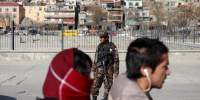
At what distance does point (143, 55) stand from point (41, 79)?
14257mm

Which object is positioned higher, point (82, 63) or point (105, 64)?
point (82, 63)

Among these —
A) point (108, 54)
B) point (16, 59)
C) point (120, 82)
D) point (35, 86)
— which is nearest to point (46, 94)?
point (120, 82)

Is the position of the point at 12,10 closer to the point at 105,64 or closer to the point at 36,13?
the point at 36,13

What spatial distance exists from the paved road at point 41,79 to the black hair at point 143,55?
1004 centimetres

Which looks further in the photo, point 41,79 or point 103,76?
point 41,79

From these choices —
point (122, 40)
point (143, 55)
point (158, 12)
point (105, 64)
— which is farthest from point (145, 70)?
point (158, 12)

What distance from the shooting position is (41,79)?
1698 cm

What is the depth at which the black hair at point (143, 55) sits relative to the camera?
2.88 metres

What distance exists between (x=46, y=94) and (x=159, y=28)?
23317 millimetres

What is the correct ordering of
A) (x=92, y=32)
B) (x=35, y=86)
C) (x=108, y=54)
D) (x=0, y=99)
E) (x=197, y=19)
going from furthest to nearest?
1. (x=197, y=19)
2. (x=92, y=32)
3. (x=35, y=86)
4. (x=0, y=99)
5. (x=108, y=54)

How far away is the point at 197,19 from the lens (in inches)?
3583

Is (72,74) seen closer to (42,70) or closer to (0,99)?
(0,99)

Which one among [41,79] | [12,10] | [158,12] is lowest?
[12,10]

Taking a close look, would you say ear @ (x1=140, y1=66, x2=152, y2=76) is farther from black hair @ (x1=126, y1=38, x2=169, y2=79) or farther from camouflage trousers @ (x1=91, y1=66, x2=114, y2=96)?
camouflage trousers @ (x1=91, y1=66, x2=114, y2=96)
